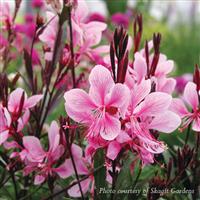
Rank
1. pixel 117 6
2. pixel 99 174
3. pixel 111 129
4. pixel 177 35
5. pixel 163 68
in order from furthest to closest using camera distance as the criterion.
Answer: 1. pixel 177 35
2. pixel 117 6
3. pixel 163 68
4. pixel 99 174
5. pixel 111 129

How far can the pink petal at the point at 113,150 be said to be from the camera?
28.5 inches

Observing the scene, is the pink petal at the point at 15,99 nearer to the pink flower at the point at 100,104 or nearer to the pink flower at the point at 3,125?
the pink flower at the point at 3,125

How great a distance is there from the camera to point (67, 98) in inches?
28.8

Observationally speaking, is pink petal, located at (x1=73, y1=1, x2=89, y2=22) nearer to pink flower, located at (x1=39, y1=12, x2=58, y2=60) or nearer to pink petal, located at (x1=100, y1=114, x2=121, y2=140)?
pink flower, located at (x1=39, y1=12, x2=58, y2=60)

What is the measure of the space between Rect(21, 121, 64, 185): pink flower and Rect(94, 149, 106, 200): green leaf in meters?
0.09

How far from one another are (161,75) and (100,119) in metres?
0.23

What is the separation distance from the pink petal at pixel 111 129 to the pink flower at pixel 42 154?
6.3 inches

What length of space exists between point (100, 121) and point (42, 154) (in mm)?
193

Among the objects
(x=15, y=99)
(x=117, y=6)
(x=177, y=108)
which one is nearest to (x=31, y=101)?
(x=15, y=99)

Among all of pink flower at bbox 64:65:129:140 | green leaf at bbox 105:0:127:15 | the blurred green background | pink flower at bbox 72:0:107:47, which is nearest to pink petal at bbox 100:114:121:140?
pink flower at bbox 64:65:129:140

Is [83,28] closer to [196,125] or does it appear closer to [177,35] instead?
[196,125]

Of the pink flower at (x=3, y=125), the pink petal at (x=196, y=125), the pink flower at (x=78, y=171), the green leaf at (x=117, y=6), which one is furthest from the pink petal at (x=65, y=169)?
the green leaf at (x=117, y=6)

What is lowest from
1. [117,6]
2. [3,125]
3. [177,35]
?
[177,35]

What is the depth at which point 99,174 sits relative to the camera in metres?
0.81
